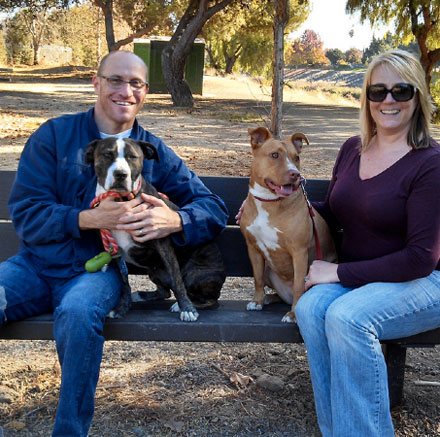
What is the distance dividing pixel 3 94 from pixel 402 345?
21341 millimetres

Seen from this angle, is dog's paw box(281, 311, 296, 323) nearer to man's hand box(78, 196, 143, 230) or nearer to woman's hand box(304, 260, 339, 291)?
woman's hand box(304, 260, 339, 291)

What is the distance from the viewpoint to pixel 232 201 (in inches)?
150

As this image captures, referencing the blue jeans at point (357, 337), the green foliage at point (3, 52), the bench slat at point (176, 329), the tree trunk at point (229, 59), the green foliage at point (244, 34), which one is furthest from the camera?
the tree trunk at point (229, 59)

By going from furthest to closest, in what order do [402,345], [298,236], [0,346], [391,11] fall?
[391,11], [0,346], [298,236], [402,345]

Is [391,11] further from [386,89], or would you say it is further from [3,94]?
[386,89]

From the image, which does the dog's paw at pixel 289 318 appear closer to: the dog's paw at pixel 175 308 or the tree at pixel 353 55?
the dog's paw at pixel 175 308

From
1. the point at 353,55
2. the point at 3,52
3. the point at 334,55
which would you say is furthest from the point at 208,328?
the point at 353,55

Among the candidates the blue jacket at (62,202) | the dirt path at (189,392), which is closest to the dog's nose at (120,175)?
the blue jacket at (62,202)

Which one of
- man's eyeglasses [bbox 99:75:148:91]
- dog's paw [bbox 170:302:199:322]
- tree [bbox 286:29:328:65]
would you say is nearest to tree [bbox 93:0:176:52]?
man's eyeglasses [bbox 99:75:148:91]

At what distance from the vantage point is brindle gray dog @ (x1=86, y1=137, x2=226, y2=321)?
116 inches

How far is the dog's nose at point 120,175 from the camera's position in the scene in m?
2.90

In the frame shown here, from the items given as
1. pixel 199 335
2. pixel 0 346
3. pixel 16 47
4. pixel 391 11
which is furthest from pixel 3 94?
pixel 16 47

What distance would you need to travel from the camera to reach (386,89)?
2908 millimetres

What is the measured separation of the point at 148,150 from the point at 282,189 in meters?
0.77
